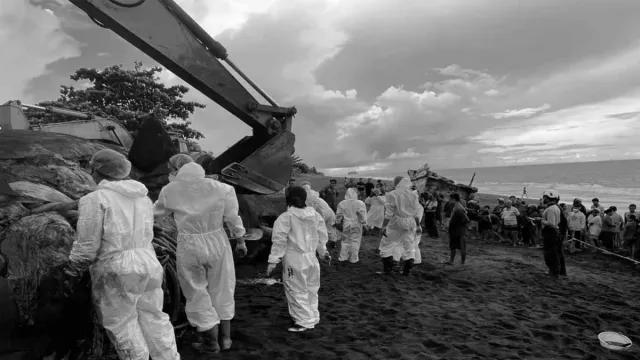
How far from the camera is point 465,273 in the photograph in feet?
26.2

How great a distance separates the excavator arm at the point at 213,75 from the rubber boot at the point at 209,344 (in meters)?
2.52

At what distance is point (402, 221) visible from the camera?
751 cm

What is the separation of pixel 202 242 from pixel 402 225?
15.4ft

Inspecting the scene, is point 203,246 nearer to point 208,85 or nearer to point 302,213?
point 302,213

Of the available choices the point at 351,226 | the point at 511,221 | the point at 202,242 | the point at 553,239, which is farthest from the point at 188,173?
the point at 511,221

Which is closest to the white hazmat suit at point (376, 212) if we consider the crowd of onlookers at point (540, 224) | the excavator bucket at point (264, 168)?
the crowd of onlookers at point (540, 224)

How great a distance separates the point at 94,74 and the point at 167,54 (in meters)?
17.5

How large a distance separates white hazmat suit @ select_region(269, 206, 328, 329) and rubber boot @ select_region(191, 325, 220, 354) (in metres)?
1.03

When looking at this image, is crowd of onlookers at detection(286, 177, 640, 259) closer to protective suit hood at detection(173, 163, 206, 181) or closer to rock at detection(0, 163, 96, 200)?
rock at detection(0, 163, 96, 200)

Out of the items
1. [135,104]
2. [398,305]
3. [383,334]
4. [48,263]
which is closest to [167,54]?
[48,263]

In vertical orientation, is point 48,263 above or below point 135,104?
below

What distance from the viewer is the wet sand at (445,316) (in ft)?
13.2

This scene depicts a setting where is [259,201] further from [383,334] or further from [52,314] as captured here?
[52,314]

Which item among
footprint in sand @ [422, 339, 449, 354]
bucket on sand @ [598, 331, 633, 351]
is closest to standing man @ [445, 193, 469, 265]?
bucket on sand @ [598, 331, 633, 351]
